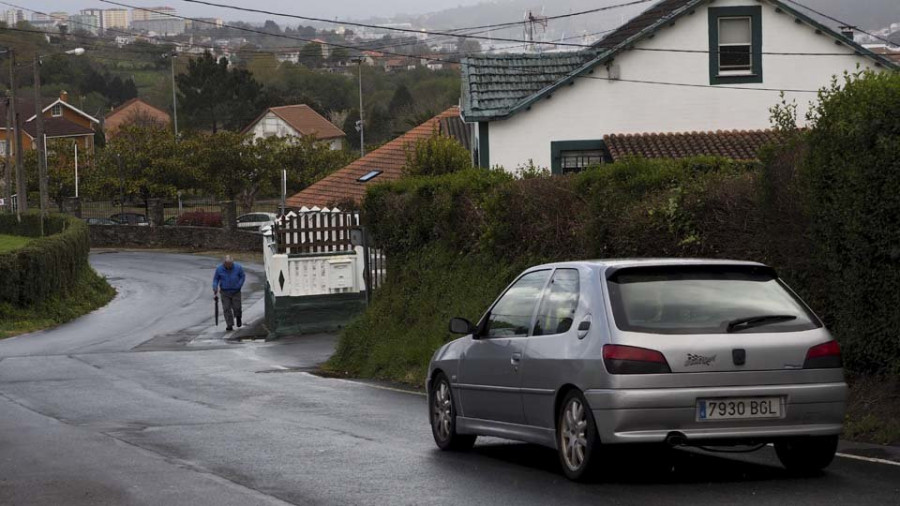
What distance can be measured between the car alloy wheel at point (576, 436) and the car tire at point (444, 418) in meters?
2.04

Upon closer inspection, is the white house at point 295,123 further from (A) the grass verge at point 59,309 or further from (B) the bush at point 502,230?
(B) the bush at point 502,230

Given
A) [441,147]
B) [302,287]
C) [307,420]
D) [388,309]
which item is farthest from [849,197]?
[441,147]

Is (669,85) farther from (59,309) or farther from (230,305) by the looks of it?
(59,309)

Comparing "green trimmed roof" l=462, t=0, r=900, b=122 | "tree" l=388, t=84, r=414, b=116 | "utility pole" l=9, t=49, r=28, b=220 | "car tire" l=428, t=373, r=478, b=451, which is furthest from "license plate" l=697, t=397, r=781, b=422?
"tree" l=388, t=84, r=414, b=116

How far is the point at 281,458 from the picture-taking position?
36.4 feet

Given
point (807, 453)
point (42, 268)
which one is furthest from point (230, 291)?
point (807, 453)

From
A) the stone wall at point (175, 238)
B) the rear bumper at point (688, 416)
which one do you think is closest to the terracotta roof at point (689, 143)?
the rear bumper at point (688, 416)

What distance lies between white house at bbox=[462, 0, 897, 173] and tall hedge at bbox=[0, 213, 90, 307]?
1399cm

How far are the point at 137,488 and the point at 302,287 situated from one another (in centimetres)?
2044

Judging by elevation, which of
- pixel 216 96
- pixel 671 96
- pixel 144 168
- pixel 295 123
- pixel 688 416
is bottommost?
pixel 688 416

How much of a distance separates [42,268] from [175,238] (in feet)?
103

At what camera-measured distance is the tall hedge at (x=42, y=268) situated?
37.9 metres

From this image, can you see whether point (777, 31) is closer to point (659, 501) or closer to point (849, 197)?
point (849, 197)

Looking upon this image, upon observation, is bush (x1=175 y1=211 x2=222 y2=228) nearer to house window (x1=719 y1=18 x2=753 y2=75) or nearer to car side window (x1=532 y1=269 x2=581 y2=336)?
house window (x1=719 y1=18 x2=753 y2=75)
